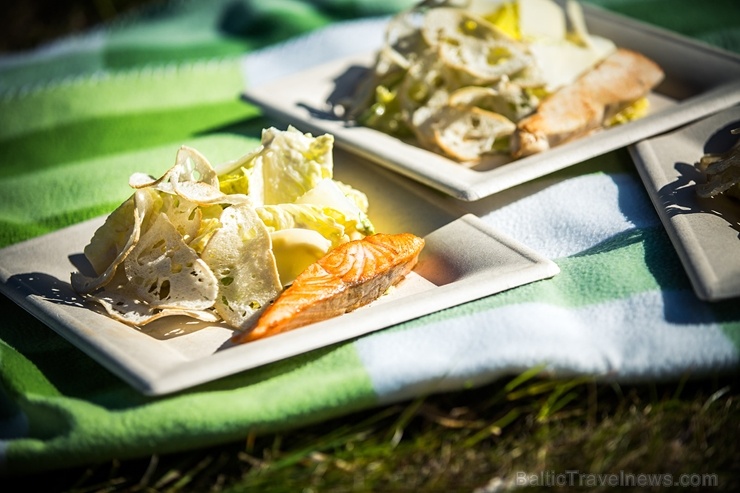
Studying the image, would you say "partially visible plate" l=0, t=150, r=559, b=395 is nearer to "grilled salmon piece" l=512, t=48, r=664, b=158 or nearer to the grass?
the grass

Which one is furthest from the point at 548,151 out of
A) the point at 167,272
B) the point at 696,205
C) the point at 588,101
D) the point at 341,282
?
the point at 167,272

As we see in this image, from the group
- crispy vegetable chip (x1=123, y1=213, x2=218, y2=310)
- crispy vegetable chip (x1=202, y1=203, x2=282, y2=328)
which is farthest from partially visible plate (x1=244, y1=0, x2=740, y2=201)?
crispy vegetable chip (x1=123, y1=213, x2=218, y2=310)

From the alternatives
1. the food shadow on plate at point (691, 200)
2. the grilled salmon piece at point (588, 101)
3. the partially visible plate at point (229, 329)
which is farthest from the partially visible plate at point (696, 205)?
the partially visible plate at point (229, 329)

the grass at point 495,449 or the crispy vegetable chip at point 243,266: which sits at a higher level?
the crispy vegetable chip at point 243,266

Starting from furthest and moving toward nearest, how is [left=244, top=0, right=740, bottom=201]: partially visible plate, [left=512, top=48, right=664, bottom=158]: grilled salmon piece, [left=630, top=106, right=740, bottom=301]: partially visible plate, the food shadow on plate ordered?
[left=512, top=48, right=664, bottom=158]: grilled salmon piece
[left=244, top=0, right=740, bottom=201]: partially visible plate
the food shadow on plate
[left=630, top=106, right=740, bottom=301]: partially visible plate

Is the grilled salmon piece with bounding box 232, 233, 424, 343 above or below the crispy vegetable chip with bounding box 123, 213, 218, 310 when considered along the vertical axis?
below

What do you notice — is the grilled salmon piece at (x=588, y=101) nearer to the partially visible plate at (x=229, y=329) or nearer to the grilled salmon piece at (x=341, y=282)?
the partially visible plate at (x=229, y=329)

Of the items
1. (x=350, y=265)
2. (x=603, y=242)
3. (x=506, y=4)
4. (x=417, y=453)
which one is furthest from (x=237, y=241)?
(x=506, y=4)
